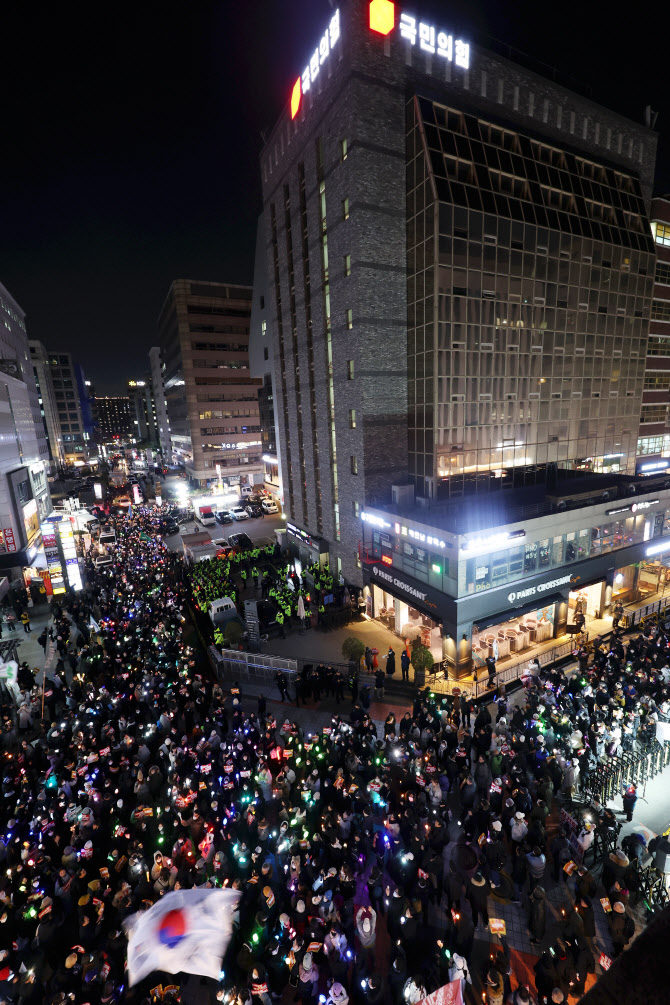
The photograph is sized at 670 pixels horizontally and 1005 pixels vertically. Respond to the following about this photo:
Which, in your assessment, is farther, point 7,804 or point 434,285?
point 434,285

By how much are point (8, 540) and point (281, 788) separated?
105 feet

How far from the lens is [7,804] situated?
1241cm

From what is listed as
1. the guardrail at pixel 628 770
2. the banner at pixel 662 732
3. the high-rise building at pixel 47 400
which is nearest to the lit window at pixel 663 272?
the banner at pixel 662 732

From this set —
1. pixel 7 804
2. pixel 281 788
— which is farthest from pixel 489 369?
pixel 7 804

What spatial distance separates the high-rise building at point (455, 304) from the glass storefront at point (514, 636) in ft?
1.53

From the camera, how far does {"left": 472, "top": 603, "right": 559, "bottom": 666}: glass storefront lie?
20969 mm

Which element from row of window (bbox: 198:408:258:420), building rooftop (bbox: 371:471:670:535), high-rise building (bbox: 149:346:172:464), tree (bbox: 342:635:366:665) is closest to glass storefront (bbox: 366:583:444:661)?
tree (bbox: 342:635:366:665)

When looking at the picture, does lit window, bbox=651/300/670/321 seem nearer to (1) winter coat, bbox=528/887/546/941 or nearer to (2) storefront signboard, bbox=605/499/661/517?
(2) storefront signboard, bbox=605/499/661/517

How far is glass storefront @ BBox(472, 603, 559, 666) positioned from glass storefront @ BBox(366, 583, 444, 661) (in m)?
1.81

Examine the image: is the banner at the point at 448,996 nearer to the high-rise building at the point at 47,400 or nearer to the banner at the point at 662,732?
the banner at the point at 662,732

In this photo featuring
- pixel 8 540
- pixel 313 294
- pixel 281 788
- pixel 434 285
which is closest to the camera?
pixel 281 788

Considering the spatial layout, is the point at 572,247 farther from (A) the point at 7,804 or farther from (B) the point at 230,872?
(A) the point at 7,804

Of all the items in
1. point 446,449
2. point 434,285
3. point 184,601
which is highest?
point 434,285

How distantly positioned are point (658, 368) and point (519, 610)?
29.6m
